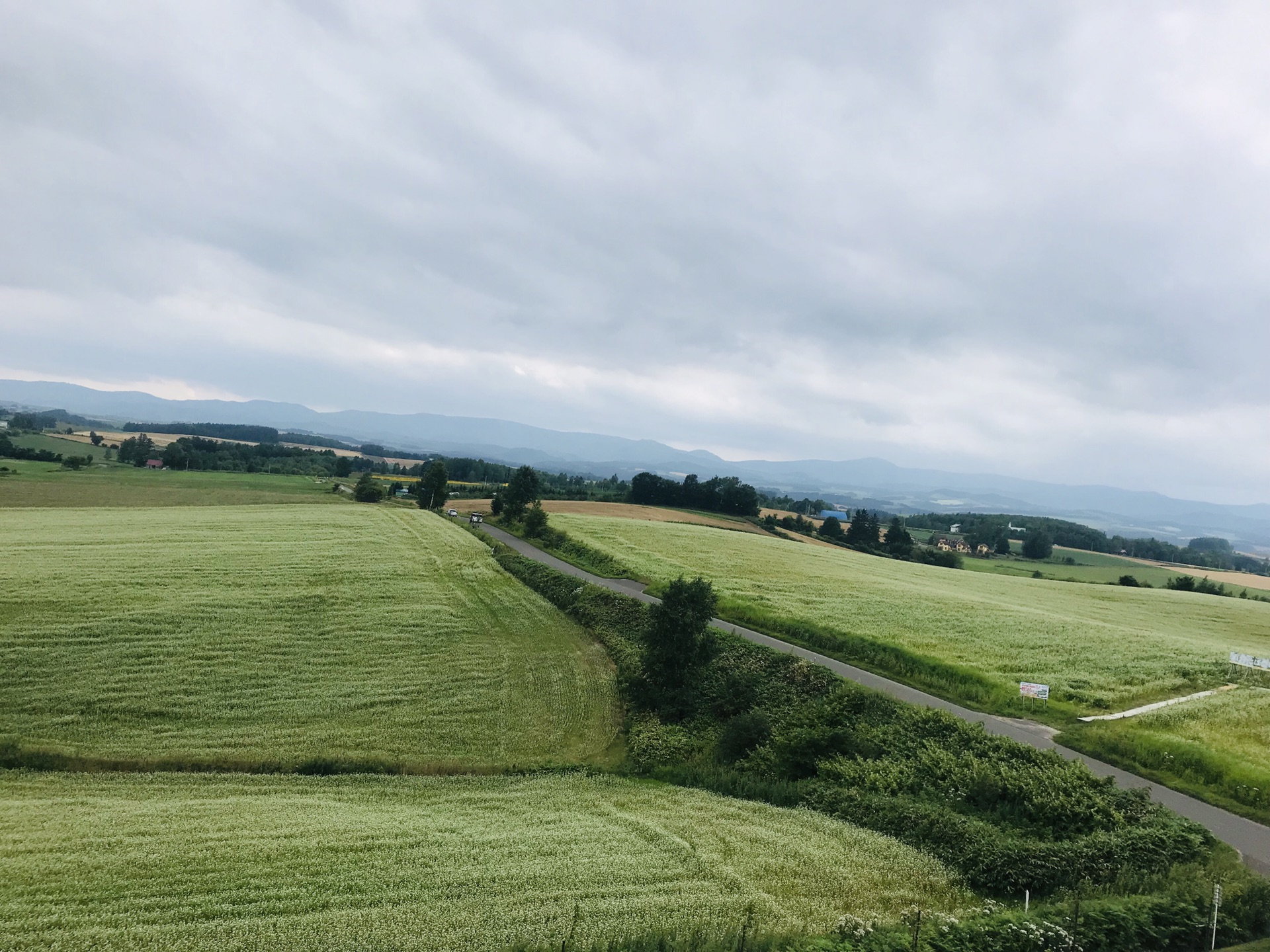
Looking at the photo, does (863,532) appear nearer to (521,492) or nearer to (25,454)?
(521,492)

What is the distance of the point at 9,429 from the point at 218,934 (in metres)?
182

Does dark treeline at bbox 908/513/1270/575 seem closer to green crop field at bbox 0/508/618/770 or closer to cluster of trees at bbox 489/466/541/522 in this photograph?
cluster of trees at bbox 489/466/541/522

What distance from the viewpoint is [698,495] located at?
362ft

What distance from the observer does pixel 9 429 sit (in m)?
139

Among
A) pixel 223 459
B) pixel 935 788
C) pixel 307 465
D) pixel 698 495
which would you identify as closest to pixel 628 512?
pixel 698 495

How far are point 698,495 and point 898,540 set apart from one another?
32077mm

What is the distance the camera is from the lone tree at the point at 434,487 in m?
80.7

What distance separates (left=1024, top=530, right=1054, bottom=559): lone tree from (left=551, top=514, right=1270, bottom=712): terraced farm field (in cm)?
4283

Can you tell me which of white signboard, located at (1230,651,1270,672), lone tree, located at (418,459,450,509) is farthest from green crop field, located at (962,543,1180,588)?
lone tree, located at (418,459,450,509)

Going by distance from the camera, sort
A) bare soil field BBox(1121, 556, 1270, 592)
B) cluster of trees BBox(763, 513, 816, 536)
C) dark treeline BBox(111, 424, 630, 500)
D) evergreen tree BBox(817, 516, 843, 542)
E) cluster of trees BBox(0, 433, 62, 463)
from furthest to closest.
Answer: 1. dark treeline BBox(111, 424, 630, 500)
2. evergreen tree BBox(817, 516, 843, 542)
3. cluster of trees BBox(763, 513, 816, 536)
4. cluster of trees BBox(0, 433, 62, 463)
5. bare soil field BBox(1121, 556, 1270, 592)

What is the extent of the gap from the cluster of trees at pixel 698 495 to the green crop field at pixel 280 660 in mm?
66449

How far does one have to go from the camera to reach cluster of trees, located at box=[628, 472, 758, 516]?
109 meters

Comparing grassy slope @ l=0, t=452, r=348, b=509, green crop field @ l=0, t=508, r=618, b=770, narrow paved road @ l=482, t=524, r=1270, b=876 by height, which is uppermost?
narrow paved road @ l=482, t=524, r=1270, b=876

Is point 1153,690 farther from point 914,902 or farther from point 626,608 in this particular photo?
point 626,608
